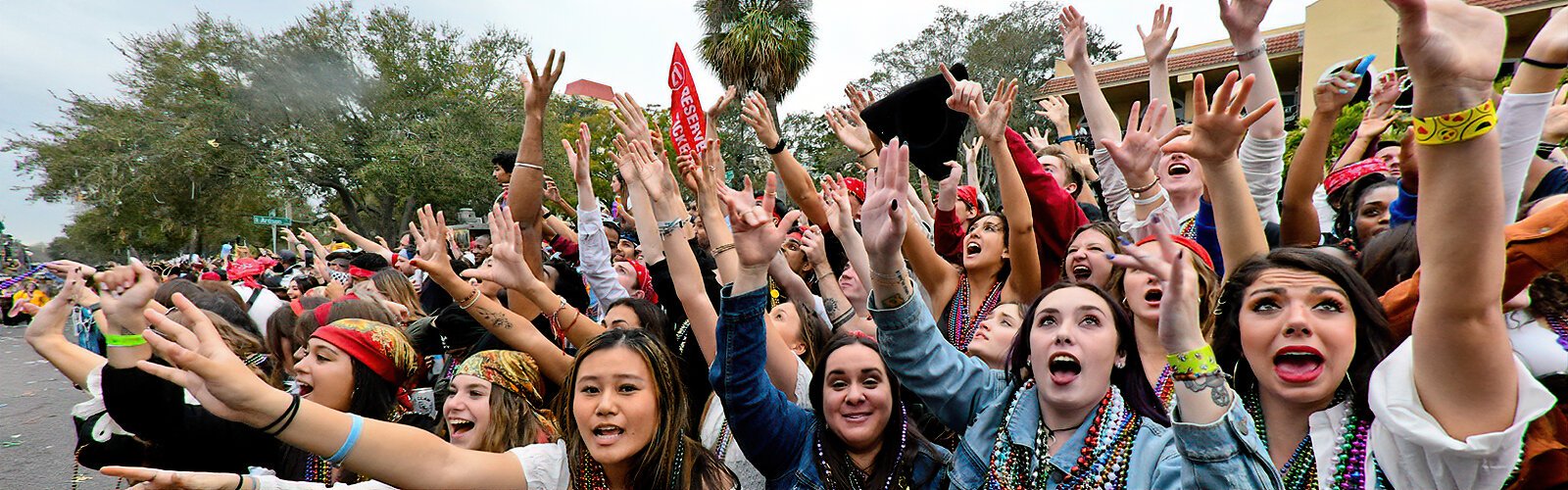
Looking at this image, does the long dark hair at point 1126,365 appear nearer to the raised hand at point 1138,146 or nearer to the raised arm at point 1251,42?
the raised hand at point 1138,146

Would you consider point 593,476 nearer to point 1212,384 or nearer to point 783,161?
point 1212,384

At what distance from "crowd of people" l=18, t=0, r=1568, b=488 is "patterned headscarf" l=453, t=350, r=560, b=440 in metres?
0.02

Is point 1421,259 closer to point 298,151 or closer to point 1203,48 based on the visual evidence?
point 1203,48

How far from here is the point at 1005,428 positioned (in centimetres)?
214

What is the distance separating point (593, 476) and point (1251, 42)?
255 cm

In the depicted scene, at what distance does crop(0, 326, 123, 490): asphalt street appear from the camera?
5734 millimetres

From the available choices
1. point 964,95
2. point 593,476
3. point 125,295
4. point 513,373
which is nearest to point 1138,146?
point 964,95

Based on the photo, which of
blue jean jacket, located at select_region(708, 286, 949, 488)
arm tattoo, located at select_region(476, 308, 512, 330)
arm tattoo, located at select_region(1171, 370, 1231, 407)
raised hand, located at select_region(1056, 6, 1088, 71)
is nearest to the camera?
arm tattoo, located at select_region(1171, 370, 1231, 407)

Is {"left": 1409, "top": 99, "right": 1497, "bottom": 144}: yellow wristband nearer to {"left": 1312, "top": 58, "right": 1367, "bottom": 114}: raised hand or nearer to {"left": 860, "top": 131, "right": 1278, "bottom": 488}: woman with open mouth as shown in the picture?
{"left": 860, "top": 131, "right": 1278, "bottom": 488}: woman with open mouth

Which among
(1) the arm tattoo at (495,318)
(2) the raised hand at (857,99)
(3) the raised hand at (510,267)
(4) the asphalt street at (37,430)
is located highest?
(2) the raised hand at (857,99)

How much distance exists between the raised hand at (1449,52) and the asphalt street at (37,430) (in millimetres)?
4912

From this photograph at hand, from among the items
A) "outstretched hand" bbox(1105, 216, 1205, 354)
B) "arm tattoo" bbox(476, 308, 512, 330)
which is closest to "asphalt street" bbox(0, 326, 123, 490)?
"arm tattoo" bbox(476, 308, 512, 330)

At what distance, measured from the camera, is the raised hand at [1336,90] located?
277 centimetres

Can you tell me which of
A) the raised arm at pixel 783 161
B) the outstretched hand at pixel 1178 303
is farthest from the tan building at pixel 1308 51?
the outstretched hand at pixel 1178 303
